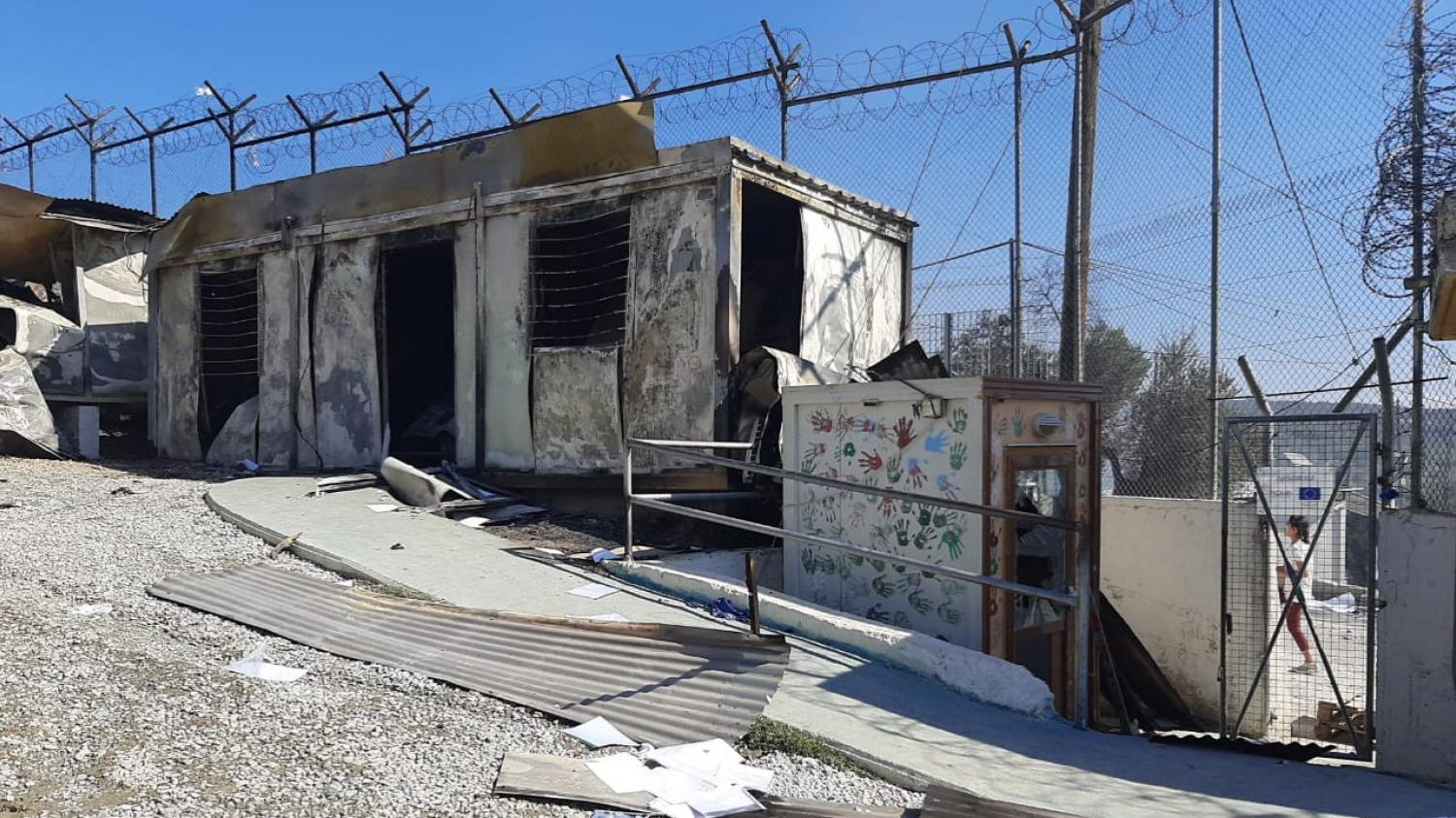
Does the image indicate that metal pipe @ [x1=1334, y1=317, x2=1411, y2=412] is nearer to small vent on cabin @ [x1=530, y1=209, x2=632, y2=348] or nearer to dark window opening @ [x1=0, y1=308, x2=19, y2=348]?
small vent on cabin @ [x1=530, y1=209, x2=632, y2=348]

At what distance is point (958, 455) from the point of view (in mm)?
6117

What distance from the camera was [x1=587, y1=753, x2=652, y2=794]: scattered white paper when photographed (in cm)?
321

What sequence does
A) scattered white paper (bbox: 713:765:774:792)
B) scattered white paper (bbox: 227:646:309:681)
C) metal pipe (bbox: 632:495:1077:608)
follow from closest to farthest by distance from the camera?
scattered white paper (bbox: 713:765:774:792)
scattered white paper (bbox: 227:646:309:681)
metal pipe (bbox: 632:495:1077:608)

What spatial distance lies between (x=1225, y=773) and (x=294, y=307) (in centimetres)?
1054

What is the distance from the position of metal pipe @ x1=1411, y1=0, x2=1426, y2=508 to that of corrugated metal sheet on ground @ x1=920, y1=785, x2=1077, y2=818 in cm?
401

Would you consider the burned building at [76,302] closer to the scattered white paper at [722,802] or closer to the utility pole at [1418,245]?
the scattered white paper at [722,802]

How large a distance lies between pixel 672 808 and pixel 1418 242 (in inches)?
222

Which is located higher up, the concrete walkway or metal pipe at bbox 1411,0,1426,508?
metal pipe at bbox 1411,0,1426,508


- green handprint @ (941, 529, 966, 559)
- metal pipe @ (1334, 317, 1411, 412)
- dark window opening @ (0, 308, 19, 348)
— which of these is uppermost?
dark window opening @ (0, 308, 19, 348)

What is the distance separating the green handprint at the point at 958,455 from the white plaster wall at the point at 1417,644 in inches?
Result: 103

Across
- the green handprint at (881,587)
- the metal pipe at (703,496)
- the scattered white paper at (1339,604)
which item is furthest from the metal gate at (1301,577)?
the metal pipe at (703,496)

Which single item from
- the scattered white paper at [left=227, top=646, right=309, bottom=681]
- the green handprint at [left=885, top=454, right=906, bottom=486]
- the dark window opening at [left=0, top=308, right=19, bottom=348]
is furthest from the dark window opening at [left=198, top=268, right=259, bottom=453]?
the green handprint at [left=885, top=454, right=906, bottom=486]

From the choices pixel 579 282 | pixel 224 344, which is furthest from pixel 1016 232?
pixel 224 344

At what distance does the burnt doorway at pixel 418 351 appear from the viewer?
10.8m
